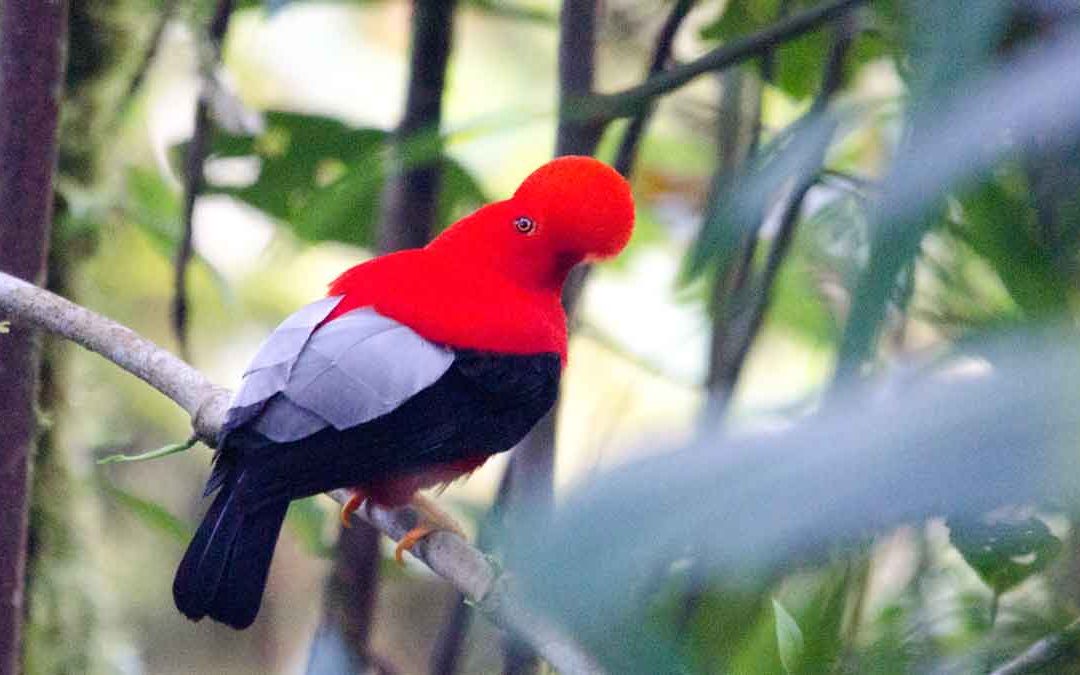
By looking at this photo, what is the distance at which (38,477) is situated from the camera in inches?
85.7

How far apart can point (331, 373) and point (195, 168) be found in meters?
0.76

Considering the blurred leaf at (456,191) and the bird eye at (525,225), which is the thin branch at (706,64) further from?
the blurred leaf at (456,191)

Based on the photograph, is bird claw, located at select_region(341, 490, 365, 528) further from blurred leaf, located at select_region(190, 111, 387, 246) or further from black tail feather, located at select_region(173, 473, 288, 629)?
blurred leaf, located at select_region(190, 111, 387, 246)

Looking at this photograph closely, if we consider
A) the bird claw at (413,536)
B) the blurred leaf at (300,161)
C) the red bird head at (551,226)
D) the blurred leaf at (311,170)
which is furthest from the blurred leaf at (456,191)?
the bird claw at (413,536)

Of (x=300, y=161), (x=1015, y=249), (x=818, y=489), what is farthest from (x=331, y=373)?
(x=818, y=489)

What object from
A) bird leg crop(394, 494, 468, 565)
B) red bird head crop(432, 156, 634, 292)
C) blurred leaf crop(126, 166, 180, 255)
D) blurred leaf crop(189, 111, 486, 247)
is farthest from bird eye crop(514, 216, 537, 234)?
blurred leaf crop(126, 166, 180, 255)

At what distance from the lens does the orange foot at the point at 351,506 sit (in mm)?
1854

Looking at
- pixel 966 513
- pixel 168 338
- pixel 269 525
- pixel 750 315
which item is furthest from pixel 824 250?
pixel 168 338

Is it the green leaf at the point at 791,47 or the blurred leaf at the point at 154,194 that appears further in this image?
the blurred leaf at the point at 154,194

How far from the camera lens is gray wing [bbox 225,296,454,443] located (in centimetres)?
148

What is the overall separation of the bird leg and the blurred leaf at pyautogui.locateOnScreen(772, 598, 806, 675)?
3.09ft

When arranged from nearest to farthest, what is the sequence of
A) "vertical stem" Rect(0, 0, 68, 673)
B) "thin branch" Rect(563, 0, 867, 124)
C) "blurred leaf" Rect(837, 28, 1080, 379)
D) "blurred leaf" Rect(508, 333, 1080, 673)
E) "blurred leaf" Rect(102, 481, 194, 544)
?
"blurred leaf" Rect(508, 333, 1080, 673)
"blurred leaf" Rect(837, 28, 1080, 379)
"thin branch" Rect(563, 0, 867, 124)
"vertical stem" Rect(0, 0, 68, 673)
"blurred leaf" Rect(102, 481, 194, 544)

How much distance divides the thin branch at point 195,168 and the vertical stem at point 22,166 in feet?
1.96

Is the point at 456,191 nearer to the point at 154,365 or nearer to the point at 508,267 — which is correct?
the point at 508,267
